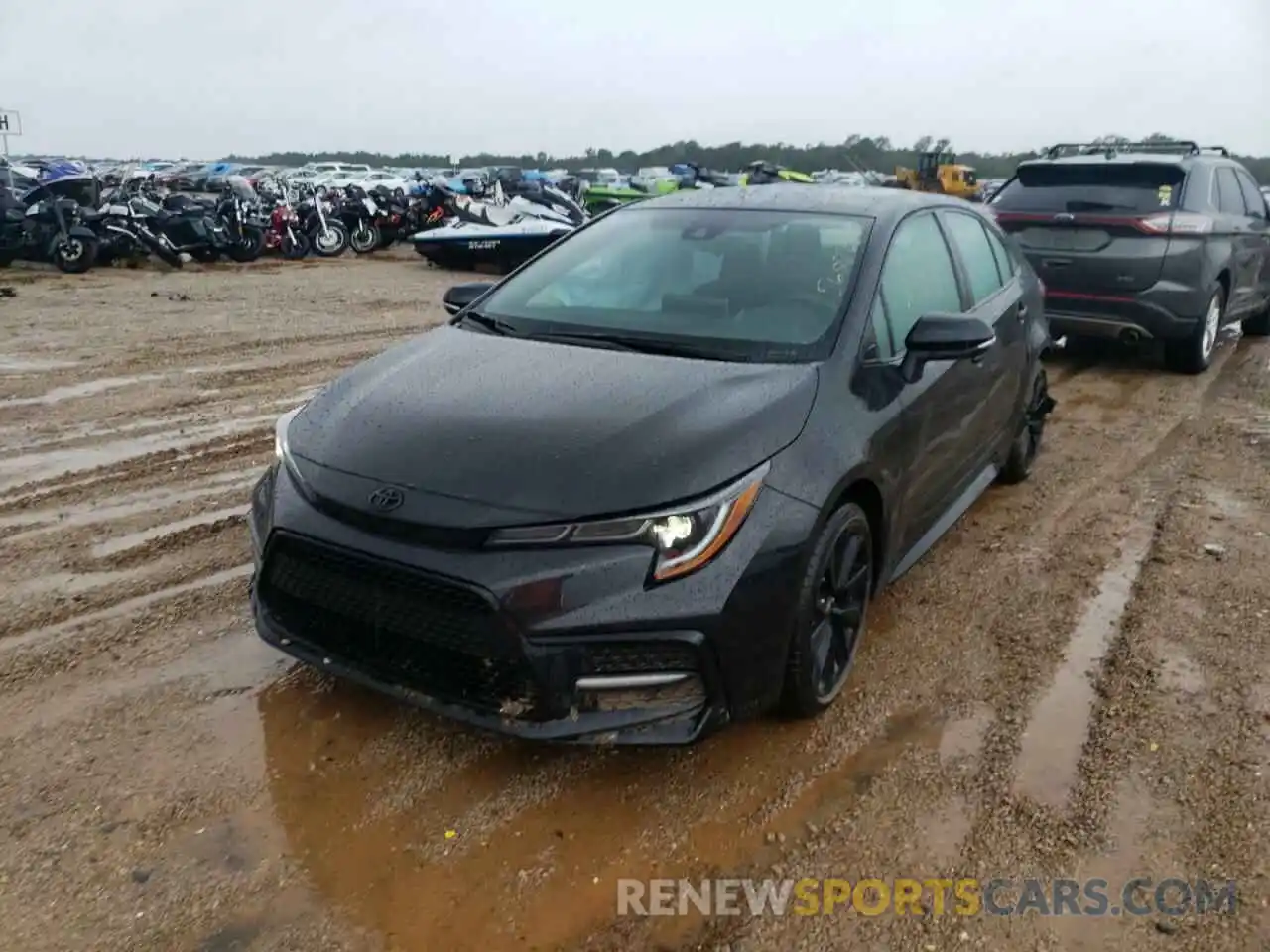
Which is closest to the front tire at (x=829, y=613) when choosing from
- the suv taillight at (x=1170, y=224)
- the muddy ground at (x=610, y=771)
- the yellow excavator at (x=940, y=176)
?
the muddy ground at (x=610, y=771)

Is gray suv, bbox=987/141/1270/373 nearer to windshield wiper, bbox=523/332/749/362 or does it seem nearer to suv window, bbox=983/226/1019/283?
suv window, bbox=983/226/1019/283

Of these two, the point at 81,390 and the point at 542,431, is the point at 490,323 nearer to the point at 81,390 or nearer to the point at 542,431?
the point at 542,431

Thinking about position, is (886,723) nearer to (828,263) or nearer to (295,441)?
(828,263)

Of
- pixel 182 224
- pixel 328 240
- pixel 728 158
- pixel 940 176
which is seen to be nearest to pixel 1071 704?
pixel 182 224

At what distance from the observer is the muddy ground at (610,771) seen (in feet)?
7.78

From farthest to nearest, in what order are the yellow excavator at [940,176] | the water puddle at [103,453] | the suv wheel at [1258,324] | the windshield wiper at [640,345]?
the yellow excavator at [940,176], the suv wheel at [1258,324], the water puddle at [103,453], the windshield wiper at [640,345]

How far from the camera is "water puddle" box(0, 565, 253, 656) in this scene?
11.6 feet

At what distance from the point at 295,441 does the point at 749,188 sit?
2.35 meters

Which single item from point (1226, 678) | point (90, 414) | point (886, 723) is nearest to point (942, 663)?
point (886, 723)

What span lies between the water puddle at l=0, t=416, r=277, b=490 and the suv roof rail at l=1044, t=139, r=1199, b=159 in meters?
6.87

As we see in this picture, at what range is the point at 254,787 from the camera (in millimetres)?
2789

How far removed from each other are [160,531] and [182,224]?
12640 millimetres

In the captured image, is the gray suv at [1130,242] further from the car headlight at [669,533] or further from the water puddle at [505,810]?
the car headlight at [669,533]

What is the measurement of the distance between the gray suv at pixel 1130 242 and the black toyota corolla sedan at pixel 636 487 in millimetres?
4412
